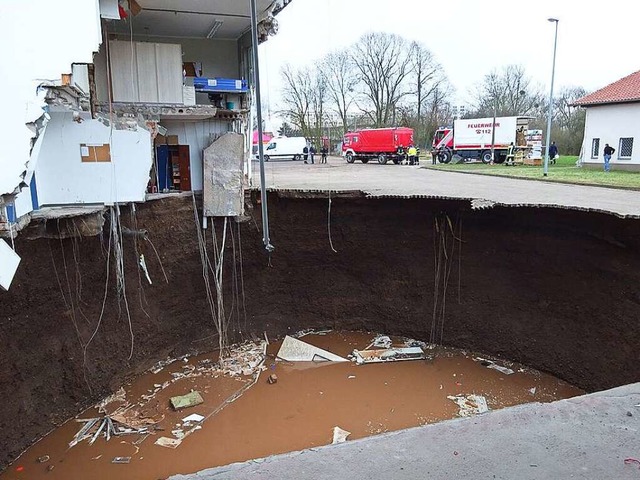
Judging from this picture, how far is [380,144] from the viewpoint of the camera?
30.6 metres

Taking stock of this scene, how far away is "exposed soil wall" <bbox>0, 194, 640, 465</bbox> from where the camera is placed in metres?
8.02

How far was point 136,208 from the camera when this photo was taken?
31.4 ft

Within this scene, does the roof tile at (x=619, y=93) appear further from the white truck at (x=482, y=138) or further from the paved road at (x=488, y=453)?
the paved road at (x=488, y=453)

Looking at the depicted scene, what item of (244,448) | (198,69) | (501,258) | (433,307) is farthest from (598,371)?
(198,69)

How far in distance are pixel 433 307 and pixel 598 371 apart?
3543 mm

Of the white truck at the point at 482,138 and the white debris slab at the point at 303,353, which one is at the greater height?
the white truck at the point at 482,138

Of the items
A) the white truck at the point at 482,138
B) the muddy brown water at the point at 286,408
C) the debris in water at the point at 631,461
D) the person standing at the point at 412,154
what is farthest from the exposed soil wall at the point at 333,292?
the white truck at the point at 482,138

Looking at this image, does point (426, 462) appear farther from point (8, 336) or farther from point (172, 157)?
point (172, 157)

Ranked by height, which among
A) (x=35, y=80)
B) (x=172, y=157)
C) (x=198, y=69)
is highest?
(x=198, y=69)

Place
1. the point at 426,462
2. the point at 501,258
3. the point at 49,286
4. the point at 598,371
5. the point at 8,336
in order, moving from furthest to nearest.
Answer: the point at 501,258
the point at 598,371
the point at 49,286
the point at 8,336
the point at 426,462

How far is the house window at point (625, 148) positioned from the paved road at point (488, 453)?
75.9 feet

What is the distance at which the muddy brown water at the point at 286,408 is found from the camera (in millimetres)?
7238

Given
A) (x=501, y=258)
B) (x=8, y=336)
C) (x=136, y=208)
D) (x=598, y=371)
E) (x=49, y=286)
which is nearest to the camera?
(x=8, y=336)

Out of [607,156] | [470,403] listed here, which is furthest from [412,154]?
[470,403]
